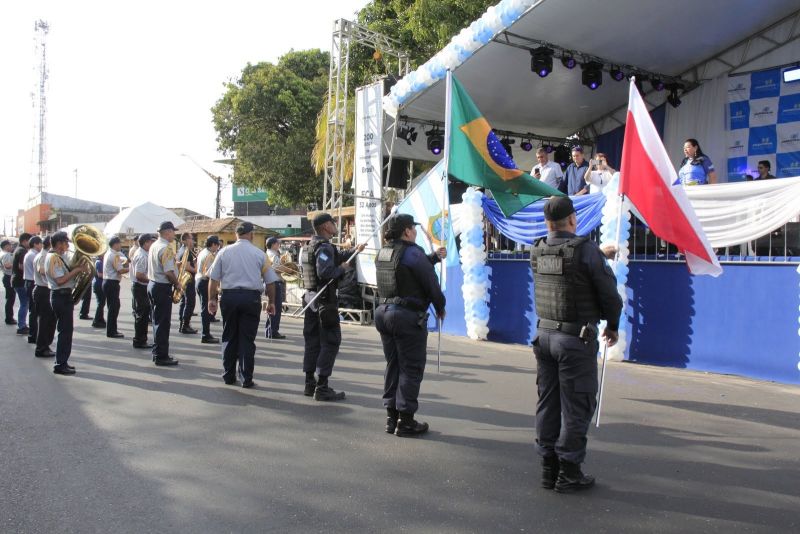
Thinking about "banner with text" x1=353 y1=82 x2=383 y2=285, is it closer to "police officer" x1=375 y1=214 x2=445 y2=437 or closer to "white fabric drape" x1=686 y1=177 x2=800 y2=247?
"white fabric drape" x1=686 y1=177 x2=800 y2=247

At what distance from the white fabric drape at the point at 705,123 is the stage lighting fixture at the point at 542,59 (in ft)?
13.6

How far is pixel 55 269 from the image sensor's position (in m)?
7.79

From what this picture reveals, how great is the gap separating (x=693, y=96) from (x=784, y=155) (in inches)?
100

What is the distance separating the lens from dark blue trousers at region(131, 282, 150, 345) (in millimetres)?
9766

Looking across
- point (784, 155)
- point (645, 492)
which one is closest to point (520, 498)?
point (645, 492)

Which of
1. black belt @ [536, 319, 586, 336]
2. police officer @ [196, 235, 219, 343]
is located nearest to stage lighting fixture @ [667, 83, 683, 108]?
police officer @ [196, 235, 219, 343]

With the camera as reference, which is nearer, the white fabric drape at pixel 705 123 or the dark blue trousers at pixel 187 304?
the dark blue trousers at pixel 187 304

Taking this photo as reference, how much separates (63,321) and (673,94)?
13.1 meters

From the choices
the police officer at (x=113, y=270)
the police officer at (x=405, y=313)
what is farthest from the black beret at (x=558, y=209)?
the police officer at (x=113, y=270)

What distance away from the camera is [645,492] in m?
4.07

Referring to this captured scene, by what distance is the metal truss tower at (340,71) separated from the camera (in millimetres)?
15758

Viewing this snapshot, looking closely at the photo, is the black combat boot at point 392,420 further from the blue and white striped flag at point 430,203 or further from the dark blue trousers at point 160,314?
the blue and white striped flag at point 430,203

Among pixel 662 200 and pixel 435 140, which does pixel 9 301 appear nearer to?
pixel 435 140

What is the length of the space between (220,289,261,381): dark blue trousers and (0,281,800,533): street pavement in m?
0.39
